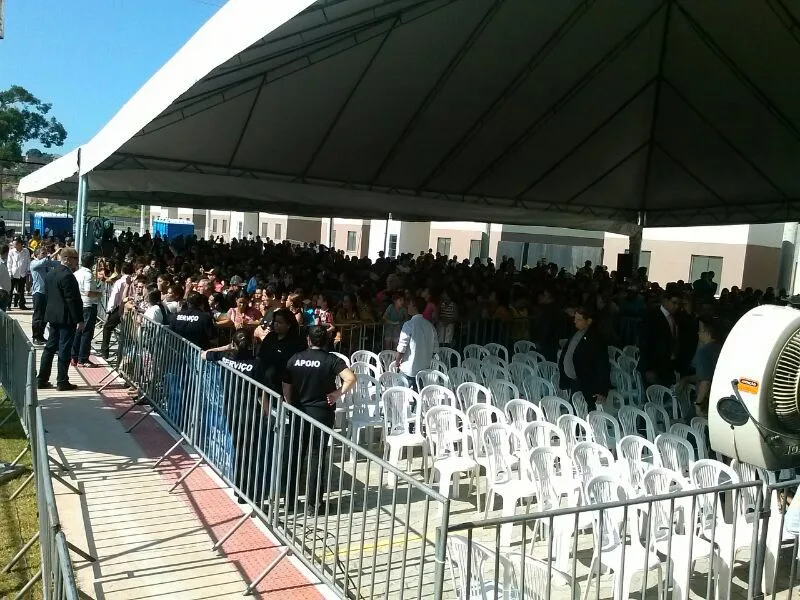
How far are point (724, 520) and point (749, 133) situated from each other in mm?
11141

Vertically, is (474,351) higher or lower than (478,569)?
higher

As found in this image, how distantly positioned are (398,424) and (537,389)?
2217 millimetres

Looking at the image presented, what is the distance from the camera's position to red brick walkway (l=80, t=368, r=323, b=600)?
179 inches

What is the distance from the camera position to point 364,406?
290 inches

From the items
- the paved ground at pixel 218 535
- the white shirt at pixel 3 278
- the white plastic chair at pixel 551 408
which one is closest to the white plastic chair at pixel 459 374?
the white plastic chair at pixel 551 408

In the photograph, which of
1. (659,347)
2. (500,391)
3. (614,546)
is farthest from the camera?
(659,347)

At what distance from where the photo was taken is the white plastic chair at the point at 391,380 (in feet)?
25.0

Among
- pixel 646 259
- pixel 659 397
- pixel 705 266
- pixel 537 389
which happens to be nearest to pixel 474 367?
pixel 537 389

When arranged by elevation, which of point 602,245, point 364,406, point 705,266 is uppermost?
point 602,245

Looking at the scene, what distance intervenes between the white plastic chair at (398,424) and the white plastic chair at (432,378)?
64 centimetres

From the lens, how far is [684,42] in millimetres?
11812

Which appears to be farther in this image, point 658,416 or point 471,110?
point 471,110

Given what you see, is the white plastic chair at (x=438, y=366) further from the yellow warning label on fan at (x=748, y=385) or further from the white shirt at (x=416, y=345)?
the yellow warning label on fan at (x=748, y=385)

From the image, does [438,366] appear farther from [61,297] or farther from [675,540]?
[61,297]
